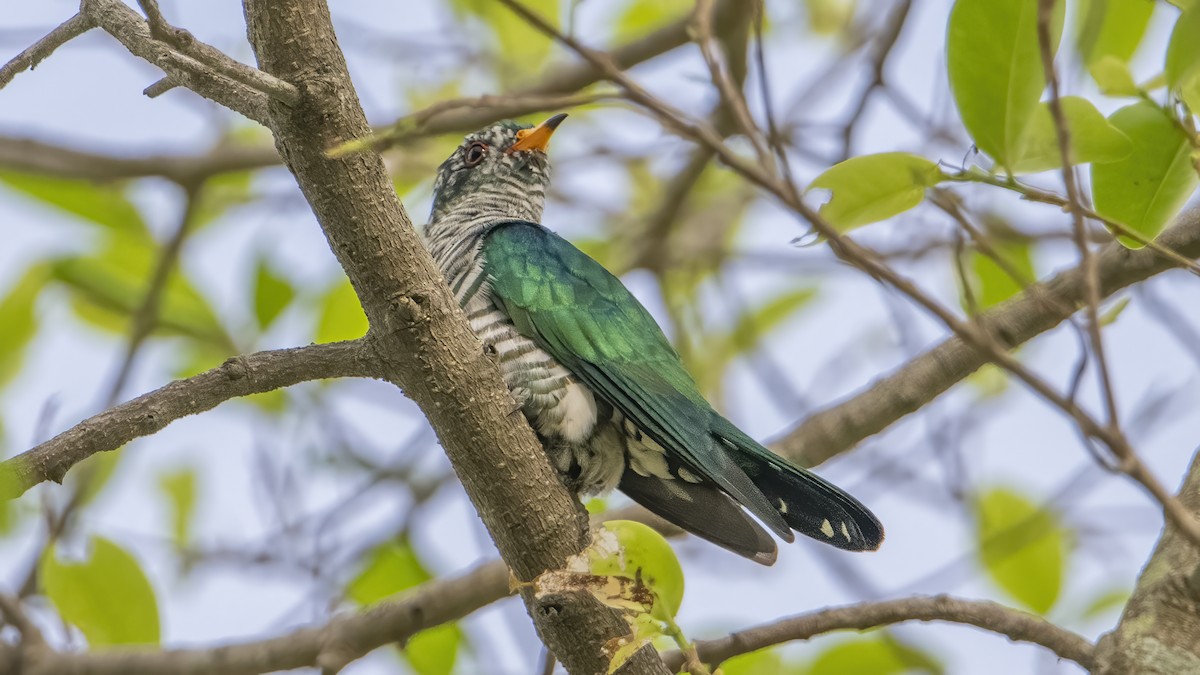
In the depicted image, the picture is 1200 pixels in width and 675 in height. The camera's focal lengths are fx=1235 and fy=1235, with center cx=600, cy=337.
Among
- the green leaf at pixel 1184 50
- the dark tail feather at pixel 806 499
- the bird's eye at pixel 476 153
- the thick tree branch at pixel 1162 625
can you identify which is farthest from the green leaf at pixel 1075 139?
the bird's eye at pixel 476 153

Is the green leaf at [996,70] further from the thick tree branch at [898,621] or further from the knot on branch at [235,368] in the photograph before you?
the knot on branch at [235,368]

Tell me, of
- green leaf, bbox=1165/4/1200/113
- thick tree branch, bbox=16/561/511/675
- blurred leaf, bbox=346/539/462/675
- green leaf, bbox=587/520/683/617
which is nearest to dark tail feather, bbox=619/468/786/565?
thick tree branch, bbox=16/561/511/675

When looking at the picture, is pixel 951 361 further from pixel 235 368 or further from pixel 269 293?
pixel 269 293

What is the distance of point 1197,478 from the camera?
2514mm

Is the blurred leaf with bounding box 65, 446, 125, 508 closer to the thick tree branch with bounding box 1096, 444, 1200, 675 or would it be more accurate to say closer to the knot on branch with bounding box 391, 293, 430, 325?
the knot on branch with bounding box 391, 293, 430, 325

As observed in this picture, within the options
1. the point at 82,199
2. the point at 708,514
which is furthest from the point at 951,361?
the point at 82,199

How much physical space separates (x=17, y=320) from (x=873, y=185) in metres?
3.25

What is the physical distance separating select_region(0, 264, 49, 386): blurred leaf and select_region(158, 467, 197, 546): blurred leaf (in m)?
0.90

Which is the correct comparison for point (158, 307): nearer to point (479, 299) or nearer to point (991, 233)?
point (479, 299)

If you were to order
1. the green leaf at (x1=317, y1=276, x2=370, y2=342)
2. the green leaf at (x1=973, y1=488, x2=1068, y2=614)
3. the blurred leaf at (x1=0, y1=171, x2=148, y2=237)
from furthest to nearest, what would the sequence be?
the blurred leaf at (x1=0, y1=171, x2=148, y2=237) < the green leaf at (x1=317, y1=276, x2=370, y2=342) < the green leaf at (x1=973, y1=488, x2=1068, y2=614)

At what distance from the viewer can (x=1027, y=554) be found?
12.8 feet

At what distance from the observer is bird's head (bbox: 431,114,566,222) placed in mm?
4582

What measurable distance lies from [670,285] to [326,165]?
3.48 metres


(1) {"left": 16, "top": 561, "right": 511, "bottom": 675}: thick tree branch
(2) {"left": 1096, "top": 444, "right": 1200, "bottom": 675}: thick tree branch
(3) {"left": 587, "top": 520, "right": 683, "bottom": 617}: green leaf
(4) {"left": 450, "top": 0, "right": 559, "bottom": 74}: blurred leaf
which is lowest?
(2) {"left": 1096, "top": 444, "right": 1200, "bottom": 675}: thick tree branch
